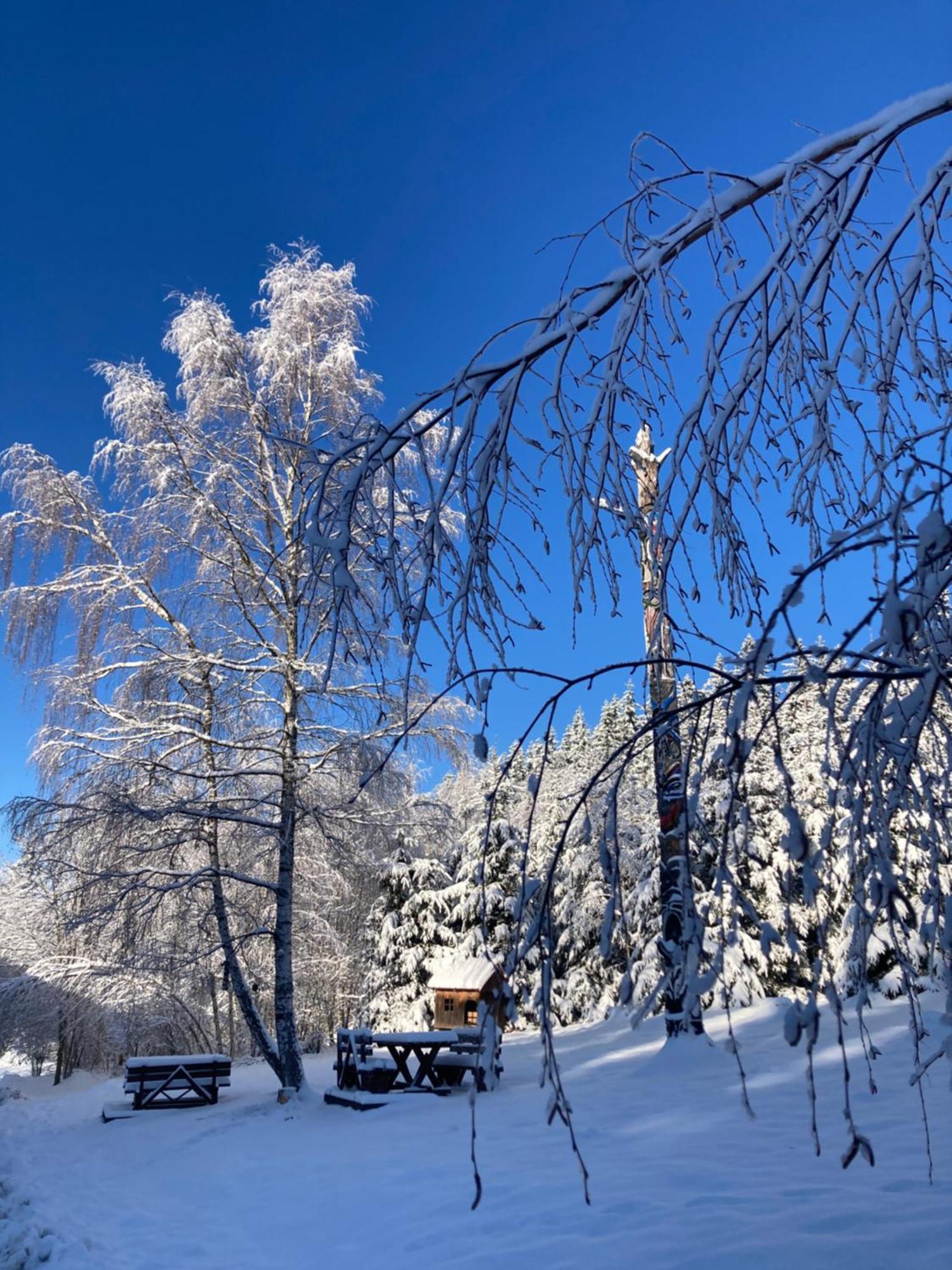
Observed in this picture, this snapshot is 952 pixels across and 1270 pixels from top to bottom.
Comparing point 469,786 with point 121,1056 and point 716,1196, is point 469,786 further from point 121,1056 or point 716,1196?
point 716,1196

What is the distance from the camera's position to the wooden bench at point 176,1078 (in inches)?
421

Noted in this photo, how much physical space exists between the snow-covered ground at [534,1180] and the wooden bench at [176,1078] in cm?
81

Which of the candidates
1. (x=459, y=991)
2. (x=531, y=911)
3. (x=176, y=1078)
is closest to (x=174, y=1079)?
(x=176, y=1078)

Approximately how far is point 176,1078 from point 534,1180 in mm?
7270

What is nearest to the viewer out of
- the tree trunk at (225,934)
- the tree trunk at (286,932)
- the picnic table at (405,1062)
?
the picnic table at (405,1062)

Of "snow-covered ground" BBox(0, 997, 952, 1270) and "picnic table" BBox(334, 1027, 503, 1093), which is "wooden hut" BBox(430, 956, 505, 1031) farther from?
"snow-covered ground" BBox(0, 997, 952, 1270)

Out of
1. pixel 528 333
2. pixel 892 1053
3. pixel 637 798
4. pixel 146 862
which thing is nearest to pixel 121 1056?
pixel 146 862

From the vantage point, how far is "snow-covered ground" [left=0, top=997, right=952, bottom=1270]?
372cm

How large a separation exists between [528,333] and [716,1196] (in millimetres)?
3807

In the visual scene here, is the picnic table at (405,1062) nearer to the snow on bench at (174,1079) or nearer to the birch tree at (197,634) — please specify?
the birch tree at (197,634)

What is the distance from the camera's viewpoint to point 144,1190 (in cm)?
665

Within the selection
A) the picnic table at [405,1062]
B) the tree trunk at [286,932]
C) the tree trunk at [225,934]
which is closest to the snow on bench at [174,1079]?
the tree trunk at [225,934]

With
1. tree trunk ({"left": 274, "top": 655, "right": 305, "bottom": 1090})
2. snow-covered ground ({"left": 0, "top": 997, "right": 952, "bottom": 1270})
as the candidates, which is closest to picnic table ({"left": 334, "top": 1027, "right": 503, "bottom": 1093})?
snow-covered ground ({"left": 0, "top": 997, "right": 952, "bottom": 1270})

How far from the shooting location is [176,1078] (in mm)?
10844
